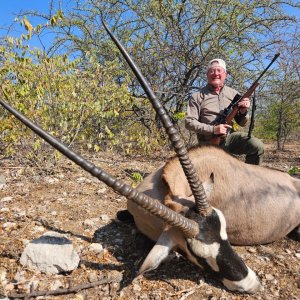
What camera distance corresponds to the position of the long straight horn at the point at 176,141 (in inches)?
90.6

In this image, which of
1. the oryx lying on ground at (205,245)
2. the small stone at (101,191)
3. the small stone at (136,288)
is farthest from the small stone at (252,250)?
the small stone at (101,191)

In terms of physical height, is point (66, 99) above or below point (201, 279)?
above

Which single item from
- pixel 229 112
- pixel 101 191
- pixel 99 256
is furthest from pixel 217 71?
pixel 99 256

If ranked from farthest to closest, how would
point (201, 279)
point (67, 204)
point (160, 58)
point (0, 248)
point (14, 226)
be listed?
point (160, 58) < point (67, 204) < point (14, 226) < point (0, 248) < point (201, 279)

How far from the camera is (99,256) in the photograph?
3.28 meters

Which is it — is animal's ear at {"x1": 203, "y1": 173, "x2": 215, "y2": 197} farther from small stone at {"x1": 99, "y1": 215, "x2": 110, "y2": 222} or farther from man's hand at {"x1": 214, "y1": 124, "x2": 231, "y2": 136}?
man's hand at {"x1": 214, "y1": 124, "x2": 231, "y2": 136}

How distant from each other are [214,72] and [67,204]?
2712mm

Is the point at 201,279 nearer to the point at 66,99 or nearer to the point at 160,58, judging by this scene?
the point at 66,99

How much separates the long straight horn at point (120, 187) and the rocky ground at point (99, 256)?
0.58 m

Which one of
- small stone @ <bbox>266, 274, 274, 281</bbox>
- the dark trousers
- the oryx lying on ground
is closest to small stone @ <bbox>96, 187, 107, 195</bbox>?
the dark trousers

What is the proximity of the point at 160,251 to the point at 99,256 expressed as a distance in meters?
0.85

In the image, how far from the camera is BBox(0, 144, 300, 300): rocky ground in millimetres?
2793

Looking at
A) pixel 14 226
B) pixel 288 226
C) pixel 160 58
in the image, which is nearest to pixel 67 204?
pixel 14 226

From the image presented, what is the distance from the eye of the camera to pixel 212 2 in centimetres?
801
